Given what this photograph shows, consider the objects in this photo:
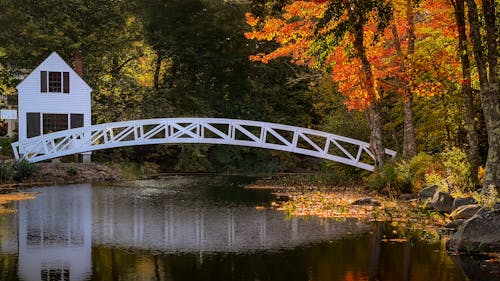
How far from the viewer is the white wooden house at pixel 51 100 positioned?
3691 cm

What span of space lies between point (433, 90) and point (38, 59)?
25108 millimetres

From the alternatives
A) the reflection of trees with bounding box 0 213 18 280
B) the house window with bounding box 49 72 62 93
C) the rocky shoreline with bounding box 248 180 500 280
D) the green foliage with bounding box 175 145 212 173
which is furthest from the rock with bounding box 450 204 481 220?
the green foliage with bounding box 175 145 212 173

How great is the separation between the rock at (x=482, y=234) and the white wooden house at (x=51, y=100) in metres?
26.6

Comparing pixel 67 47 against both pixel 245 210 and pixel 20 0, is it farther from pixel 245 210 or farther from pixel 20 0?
pixel 245 210

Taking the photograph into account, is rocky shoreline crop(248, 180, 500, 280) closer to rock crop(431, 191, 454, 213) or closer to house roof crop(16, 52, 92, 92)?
rock crop(431, 191, 454, 213)

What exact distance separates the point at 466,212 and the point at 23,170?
20.3 meters

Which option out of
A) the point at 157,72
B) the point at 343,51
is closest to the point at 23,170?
the point at 343,51

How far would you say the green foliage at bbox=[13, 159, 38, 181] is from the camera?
31297 mm

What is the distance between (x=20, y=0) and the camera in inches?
1639

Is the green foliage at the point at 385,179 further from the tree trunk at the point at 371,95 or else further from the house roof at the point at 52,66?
the house roof at the point at 52,66

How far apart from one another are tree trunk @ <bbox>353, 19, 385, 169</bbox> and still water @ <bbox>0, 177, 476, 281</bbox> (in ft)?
18.4

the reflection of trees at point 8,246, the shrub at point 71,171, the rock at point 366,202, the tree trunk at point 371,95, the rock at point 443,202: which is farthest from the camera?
the shrub at point 71,171

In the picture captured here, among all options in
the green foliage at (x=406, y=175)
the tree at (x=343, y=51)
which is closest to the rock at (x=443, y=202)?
the green foliage at (x=406, y=175)

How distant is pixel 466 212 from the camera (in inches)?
663
